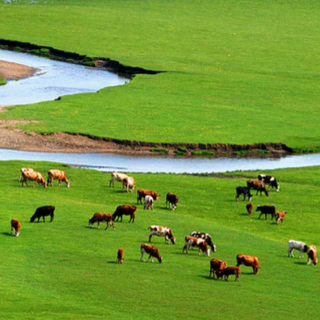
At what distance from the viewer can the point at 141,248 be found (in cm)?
3738

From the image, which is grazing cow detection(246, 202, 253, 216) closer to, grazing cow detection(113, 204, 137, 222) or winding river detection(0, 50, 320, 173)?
grazing cow detection(113, 204, 137, 222)

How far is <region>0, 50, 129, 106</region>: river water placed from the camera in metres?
87.0

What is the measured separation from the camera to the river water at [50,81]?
87000 millimetres

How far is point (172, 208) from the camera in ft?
163

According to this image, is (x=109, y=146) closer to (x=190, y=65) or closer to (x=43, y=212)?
(x=43, y=212)

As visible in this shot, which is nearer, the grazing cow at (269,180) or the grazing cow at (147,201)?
the grazing cow at (147,201)

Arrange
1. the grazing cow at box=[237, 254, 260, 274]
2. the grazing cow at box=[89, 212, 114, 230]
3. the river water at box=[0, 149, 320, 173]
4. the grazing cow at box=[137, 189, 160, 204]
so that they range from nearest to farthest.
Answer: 1. the grazing cow at box=[237, 254, 260, 274]
2. the grazing cow at box=[89, 212, 114, 230]
3. the grazing cow at box=[137, 189, 160, 204]
4. the river water at box=[0, 149, 320, 173]

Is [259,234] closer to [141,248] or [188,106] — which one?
[141,248]

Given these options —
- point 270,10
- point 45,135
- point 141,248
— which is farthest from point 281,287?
point 270,10

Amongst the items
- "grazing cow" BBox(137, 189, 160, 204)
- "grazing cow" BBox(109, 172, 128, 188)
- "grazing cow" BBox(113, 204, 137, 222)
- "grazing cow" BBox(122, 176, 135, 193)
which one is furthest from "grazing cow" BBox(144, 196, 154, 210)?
"grazing cow" BBox(109, 172, 128, 188)

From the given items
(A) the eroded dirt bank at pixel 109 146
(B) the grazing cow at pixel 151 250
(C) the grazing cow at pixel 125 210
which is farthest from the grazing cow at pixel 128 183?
(B) the grazing cow at pixel 151 250

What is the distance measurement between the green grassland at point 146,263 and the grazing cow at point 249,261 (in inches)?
14.8

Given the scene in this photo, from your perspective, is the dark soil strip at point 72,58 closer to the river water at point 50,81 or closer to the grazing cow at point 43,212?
the river water at point 50,81

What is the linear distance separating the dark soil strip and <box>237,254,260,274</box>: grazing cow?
6200 cm
